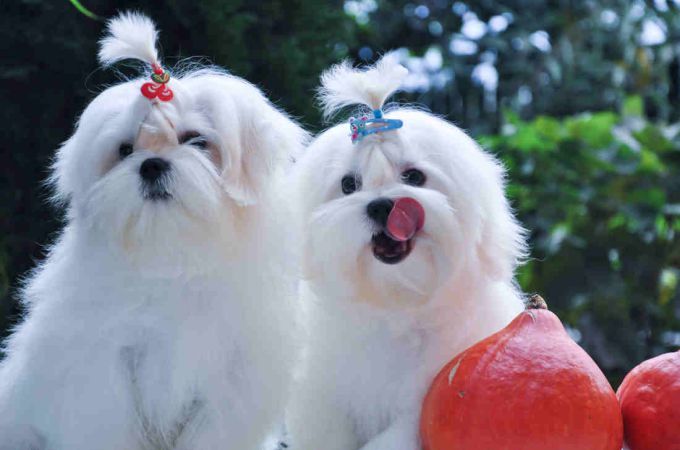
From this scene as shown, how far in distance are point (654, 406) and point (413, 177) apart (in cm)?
80

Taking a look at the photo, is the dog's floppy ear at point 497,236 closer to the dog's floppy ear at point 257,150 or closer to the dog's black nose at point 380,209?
the dog's black nose at point 380,209

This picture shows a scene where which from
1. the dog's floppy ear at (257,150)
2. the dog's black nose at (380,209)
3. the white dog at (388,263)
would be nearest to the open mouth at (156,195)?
the dog's floppy ear at (257,150)

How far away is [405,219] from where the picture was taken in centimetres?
207

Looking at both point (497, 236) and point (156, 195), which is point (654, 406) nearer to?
point (497, 236)

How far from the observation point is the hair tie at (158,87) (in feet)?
7.23

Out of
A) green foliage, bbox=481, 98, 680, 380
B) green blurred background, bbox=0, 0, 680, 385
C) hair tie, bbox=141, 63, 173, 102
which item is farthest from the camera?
green foliage, bbox=481, 98, 680, 380

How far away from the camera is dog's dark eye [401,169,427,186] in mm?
2205

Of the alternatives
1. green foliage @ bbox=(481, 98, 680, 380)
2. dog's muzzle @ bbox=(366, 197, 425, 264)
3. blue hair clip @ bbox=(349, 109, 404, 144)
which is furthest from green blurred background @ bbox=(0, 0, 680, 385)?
dog's muzzle @ bbox=(366, 197, 425, 264)

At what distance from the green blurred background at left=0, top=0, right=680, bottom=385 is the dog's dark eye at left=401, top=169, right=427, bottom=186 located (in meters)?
1.22

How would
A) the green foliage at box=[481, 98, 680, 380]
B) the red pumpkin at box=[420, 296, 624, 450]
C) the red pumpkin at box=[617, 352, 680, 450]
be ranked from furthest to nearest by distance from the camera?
the green foliage at box=[481, 98, 680, 380], the red pumpkin at box=[617, 352, 680, 450], the red pumpkin at box=[420, 296, 624, 450]

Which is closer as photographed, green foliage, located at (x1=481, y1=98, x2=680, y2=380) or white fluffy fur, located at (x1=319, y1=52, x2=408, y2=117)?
white fluffy fur, located at (x1=319, y1=52, x2=408, y2=117)

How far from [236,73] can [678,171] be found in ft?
8.64

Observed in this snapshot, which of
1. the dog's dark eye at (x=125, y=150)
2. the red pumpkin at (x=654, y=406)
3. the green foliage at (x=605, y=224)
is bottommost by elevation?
the green foliage at (x=605, y=224)

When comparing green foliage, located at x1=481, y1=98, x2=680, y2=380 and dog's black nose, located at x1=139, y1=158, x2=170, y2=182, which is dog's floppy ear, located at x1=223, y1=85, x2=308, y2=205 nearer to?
dog's black nose, located at x1=139, y1=158, x2=170, y2=182
